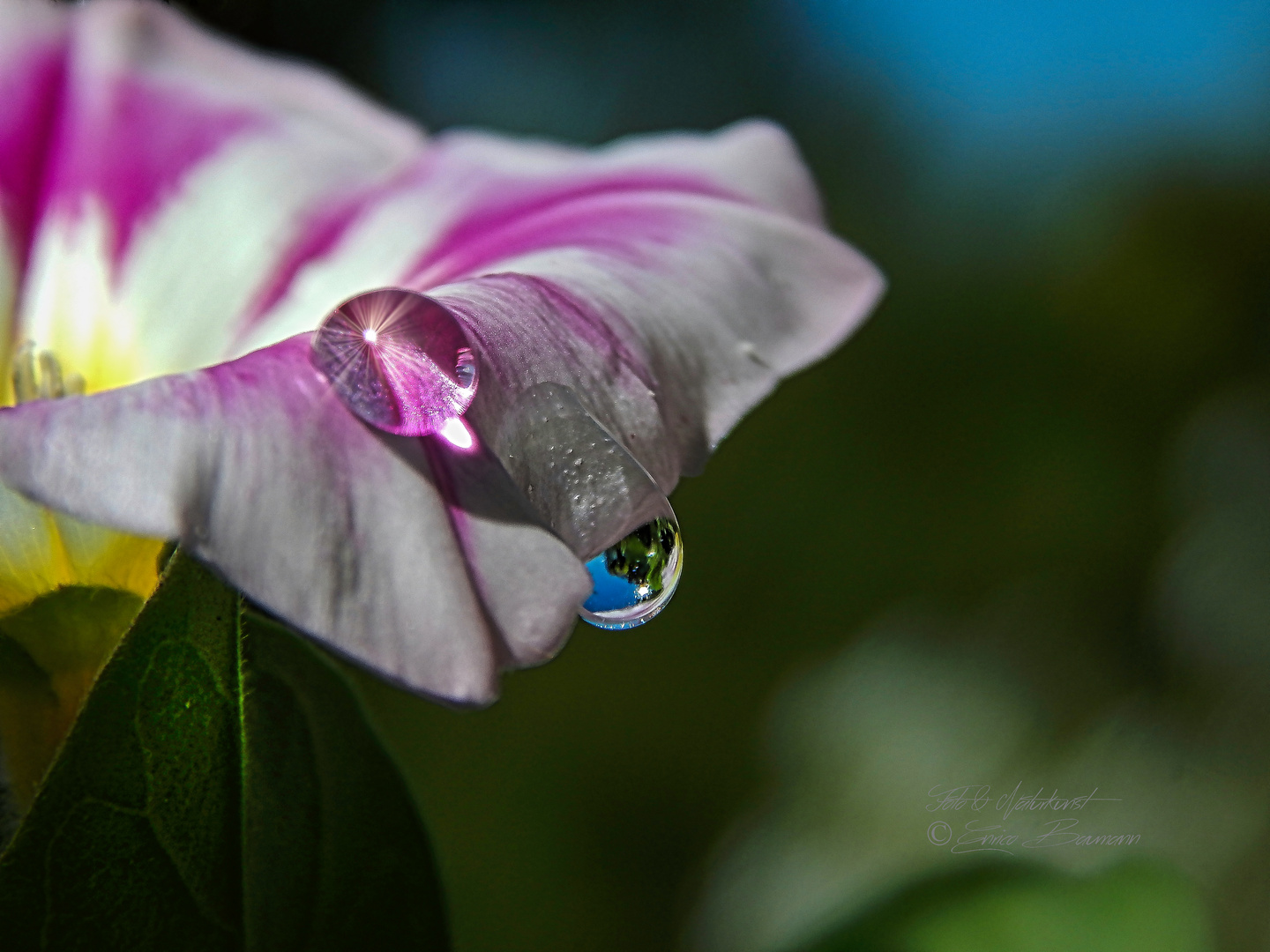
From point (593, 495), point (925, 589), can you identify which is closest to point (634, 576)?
point (593, 495)

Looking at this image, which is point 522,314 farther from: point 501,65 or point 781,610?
point 501,65

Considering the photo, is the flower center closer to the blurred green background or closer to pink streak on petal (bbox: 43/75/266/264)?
pink streak on petal (bbox: 43/75/266/264)

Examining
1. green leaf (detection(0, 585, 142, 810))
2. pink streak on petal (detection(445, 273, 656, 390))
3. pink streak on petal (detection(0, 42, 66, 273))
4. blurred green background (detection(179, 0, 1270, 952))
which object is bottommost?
blurred green background (detection(179, 0, 1270, 952))

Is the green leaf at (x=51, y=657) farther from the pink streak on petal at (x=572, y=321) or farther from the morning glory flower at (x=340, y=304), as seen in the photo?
the pink streak on petal at (x=572, y=321)

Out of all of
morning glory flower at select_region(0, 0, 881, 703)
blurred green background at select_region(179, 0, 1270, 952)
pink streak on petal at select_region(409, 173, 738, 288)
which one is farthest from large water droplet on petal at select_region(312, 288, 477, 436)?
blurred green background at select_region(179, 0, 1270, 952)

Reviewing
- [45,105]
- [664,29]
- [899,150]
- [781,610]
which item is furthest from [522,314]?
[664,29]

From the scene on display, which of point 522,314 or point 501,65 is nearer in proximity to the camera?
point 522,314

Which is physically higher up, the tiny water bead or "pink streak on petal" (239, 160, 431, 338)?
the tiny water bead
